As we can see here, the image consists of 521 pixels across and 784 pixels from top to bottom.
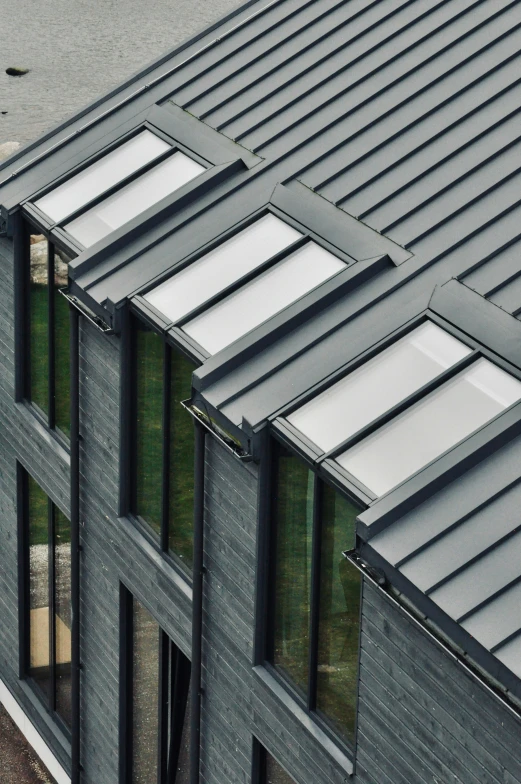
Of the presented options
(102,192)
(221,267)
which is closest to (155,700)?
(221,267)

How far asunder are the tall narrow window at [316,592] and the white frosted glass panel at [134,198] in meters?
4.55

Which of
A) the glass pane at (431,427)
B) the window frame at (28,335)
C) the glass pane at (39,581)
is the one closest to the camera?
the glass pane at (431,427)

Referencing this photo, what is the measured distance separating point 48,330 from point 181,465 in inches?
140

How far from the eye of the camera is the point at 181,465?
1445cm

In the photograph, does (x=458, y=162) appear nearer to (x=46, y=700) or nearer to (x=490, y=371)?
(x=490, y=371)

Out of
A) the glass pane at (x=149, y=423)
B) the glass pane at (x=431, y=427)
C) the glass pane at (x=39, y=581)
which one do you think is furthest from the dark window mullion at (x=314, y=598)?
the glass pane at (x=39, y=581)

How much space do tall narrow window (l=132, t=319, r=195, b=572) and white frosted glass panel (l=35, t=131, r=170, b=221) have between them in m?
2.54

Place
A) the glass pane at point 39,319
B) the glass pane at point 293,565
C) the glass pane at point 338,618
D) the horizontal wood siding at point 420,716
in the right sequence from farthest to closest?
the glass pane at point 39,319 < the glass pane at point 293,565 < the glass pane at point 338,618 < the horizontal wood siding at point 420,716

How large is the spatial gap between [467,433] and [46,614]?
31.1ft

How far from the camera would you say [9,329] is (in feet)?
58.2

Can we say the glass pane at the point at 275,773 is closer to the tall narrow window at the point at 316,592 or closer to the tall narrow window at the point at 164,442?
the tall narrow window at the point at 316,592

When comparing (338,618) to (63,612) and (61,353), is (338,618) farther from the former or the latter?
(63,612)

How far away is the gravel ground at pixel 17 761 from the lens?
746 inches

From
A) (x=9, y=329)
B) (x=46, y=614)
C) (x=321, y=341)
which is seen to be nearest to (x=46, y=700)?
(x=46, y=614)
